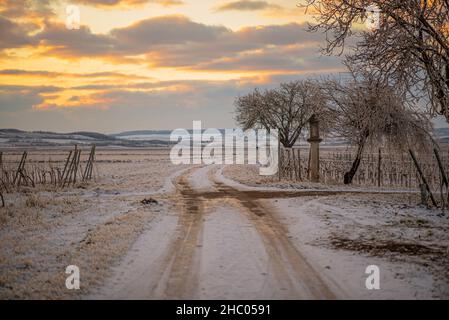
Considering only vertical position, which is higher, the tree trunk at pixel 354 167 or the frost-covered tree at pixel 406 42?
the frost-covered tree at pixel 406 42

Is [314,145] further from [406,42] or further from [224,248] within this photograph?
[224,248]

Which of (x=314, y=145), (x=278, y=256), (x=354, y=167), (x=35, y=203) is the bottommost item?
(x=278, y=256)

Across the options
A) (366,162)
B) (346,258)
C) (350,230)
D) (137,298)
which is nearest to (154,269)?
(137,298)

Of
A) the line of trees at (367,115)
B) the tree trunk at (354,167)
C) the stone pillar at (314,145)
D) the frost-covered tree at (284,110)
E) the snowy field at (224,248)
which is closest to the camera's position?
the snowy field at (224,248)

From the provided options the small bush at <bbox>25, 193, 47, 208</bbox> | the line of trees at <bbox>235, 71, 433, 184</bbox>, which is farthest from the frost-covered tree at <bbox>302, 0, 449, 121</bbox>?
the small bush at <bbox>25, 193, 47, 208</bbox>

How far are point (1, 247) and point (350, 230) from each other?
876cm

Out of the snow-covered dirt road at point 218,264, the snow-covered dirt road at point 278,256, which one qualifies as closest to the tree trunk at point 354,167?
the snow-covered dirt road at point 278,256

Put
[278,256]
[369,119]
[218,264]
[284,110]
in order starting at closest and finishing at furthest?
[218,264], [278,256], [369,119], [284,110]

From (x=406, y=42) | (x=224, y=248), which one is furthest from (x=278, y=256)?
(x=406, y=42)

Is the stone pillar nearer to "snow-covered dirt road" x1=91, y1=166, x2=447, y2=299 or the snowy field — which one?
the snowy field

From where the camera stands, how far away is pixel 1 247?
9.31 metres

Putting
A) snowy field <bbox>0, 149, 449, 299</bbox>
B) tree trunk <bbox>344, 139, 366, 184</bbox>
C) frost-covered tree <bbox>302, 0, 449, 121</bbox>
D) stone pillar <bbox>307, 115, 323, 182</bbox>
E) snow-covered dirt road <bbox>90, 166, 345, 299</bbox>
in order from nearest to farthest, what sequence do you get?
snow-covered dirt road <bbox>90, 166, 345, 299</bbox> → snowy field <bbox>0, 149, 449, 299</bbox> → frost-covered tree <bbox>302, 0, 449, 121</bbox> → tree trunk <bbox>344, 139, 366, 184</bbox> → stone pillar <bbox>307, 115, 323, 182</bbox>

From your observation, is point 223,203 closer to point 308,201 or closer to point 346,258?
point 308,201

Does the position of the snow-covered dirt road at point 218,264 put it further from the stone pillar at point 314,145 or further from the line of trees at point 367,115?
the stone pillar at point 314,145
